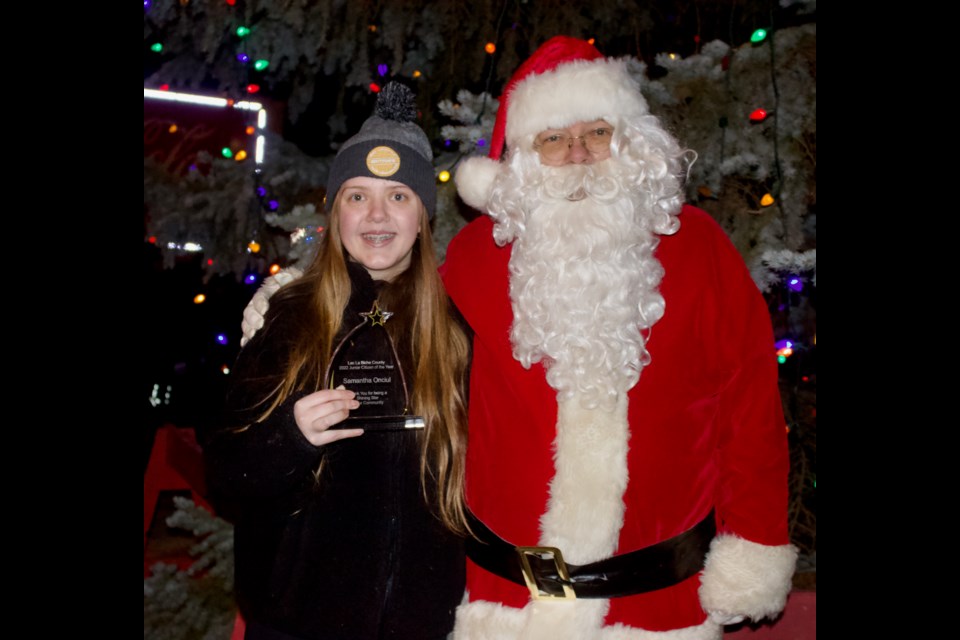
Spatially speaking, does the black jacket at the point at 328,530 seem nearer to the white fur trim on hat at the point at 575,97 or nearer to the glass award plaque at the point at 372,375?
the glass award plaque at the point at 372,375

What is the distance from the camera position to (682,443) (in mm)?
2326

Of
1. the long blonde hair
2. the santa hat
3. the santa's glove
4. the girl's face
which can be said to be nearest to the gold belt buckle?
the long blonde hair

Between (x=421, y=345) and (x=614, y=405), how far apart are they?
0.70 meters

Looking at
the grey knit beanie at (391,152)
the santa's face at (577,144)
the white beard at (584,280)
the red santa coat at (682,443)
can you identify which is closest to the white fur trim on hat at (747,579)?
the red santa coat at (682,443)

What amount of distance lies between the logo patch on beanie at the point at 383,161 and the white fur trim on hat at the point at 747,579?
1711 millimetres

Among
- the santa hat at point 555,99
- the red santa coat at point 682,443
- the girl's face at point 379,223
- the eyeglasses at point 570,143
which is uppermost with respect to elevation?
the santa hat at point 555,99

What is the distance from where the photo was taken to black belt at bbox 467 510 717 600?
7.22 ft

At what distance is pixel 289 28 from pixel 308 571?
134 inches

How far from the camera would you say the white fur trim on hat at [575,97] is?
2539 millimetres

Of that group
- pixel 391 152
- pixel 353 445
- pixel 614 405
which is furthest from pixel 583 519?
pixel 391 152

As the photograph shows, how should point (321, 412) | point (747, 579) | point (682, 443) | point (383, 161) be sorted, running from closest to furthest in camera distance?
point (321, 412) → point (747, 579) → point (682, 443) → point (383, 161)

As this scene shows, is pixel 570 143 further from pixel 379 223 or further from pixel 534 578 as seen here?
pixel 534 578

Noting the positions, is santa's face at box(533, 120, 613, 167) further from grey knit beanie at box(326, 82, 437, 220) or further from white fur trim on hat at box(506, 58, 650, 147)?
grey knit beanie at box(326, 82, 437, 220)

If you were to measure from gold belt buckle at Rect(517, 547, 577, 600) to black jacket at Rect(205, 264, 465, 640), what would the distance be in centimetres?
27
